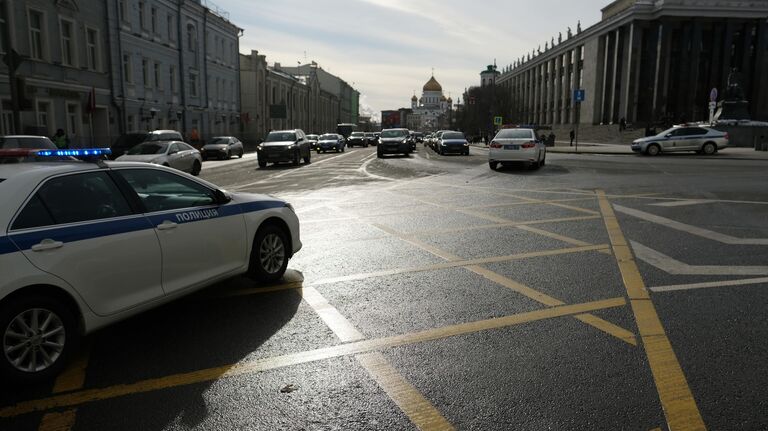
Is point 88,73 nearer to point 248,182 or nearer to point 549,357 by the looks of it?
point 248,182

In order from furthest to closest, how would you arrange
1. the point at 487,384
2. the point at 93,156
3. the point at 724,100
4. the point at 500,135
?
the point at 724,100 → the point at 500,135 → the point at 93,156 → the point at 487,384

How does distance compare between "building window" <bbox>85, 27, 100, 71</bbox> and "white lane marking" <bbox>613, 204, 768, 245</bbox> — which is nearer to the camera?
"white lane marking" <bbox>613, 204, 768, 245</bbox>

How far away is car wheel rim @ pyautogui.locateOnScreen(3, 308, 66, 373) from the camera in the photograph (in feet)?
11.1

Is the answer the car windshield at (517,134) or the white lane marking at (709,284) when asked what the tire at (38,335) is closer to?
the white lane marking at (709,284)

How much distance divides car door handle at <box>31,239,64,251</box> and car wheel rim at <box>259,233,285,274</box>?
2.19 metres

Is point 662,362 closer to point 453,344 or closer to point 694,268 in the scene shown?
point 453,344

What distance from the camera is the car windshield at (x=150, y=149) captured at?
61.8ft

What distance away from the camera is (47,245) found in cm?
353

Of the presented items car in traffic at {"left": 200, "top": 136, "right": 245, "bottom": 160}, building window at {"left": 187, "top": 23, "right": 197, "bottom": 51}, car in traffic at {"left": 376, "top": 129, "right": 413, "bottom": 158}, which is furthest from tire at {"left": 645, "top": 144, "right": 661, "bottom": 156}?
building window at {"left": 187, "top": 23, "right": 197, "bottom": 51}

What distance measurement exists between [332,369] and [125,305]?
162 cm

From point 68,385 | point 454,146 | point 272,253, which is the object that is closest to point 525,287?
point 272,253

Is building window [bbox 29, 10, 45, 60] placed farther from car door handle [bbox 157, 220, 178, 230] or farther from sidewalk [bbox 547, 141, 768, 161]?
sidewalk [bbox 547, 141, 768, 161]

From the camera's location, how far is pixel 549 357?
3.88 meters

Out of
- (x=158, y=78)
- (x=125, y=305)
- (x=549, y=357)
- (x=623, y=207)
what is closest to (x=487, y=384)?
(x=549, y=357)
